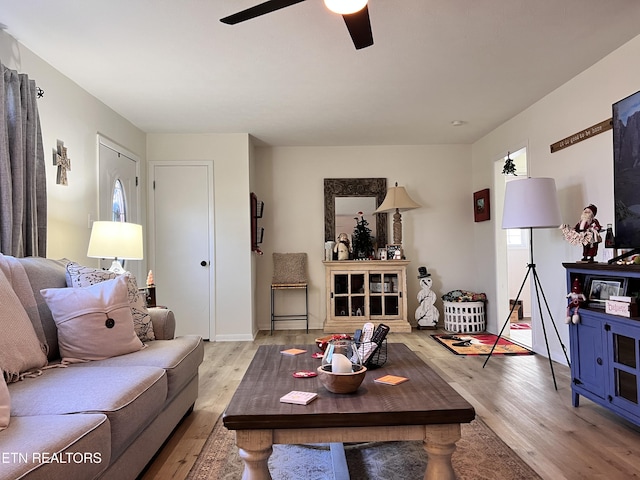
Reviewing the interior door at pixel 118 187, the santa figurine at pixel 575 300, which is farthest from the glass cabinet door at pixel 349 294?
the santa figurine at pixel 575 300

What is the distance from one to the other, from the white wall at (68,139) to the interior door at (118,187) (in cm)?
11

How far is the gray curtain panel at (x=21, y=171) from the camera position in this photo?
2557 mm

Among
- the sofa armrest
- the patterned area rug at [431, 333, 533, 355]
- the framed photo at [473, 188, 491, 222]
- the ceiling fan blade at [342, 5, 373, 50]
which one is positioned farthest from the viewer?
the framed photo at [473, 188, 491, 222]

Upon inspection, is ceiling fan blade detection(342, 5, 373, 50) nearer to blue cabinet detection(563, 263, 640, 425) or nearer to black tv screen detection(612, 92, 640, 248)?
blue cabinet detection(563, 263, 640, 425)

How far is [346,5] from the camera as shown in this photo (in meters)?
1.83

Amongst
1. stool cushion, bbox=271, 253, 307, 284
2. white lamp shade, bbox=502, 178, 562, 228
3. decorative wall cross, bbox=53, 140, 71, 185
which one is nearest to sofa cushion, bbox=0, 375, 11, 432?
decorative wall cross, bbox=53, 140, 71, 185

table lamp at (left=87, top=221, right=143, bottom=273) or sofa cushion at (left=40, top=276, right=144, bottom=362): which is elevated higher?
table lamp at (left=87, top=221, right=143, bottom=273)

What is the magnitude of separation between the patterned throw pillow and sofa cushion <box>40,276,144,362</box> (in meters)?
0.22

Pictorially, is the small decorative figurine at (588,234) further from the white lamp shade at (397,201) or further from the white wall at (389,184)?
the white wall at (389,184)

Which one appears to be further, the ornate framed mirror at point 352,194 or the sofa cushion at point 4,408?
the ornate framed mirror at point 352,194

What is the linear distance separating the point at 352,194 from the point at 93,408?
4637 mm

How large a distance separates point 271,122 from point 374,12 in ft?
7.69

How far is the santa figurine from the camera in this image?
2.74 metres

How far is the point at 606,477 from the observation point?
1912 millimetres
